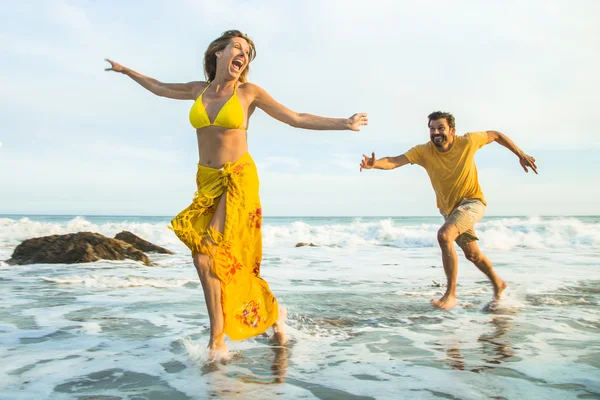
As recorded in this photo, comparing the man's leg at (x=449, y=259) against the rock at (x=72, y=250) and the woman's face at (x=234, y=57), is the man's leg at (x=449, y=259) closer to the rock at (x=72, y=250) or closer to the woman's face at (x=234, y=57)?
the woman's face at (x=234, y=57)

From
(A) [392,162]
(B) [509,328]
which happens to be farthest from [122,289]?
(B) [509,328]

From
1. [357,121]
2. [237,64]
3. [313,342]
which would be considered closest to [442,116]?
[357,121]

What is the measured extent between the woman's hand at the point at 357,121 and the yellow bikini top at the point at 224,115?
82cm

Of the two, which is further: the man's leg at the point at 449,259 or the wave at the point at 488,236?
the wave at the point at 488,236

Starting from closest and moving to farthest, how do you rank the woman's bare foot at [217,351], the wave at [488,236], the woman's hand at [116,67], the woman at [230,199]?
the woman's bare foot at [217,351]
the woman at [230,199]
the woman's hand at [116,67]
the wave at [488,236]

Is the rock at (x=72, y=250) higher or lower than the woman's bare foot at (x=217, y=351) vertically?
higher

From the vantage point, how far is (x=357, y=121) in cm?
417

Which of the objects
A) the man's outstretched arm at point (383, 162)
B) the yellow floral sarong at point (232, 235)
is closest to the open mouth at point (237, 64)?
the yellow floral sarong at point (232, 235)

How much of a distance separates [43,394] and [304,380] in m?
1.46

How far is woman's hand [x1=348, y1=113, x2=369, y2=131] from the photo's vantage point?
414cm

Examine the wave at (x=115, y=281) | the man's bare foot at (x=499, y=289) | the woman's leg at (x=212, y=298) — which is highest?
the woman's leg at (x=212, y=298)

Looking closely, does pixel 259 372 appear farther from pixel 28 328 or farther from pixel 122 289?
pixel 122 289

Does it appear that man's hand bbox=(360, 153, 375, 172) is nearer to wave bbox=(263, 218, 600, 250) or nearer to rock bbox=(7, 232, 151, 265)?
rock bbox=(7, 232, 151, 265)

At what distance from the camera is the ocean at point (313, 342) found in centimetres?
317
